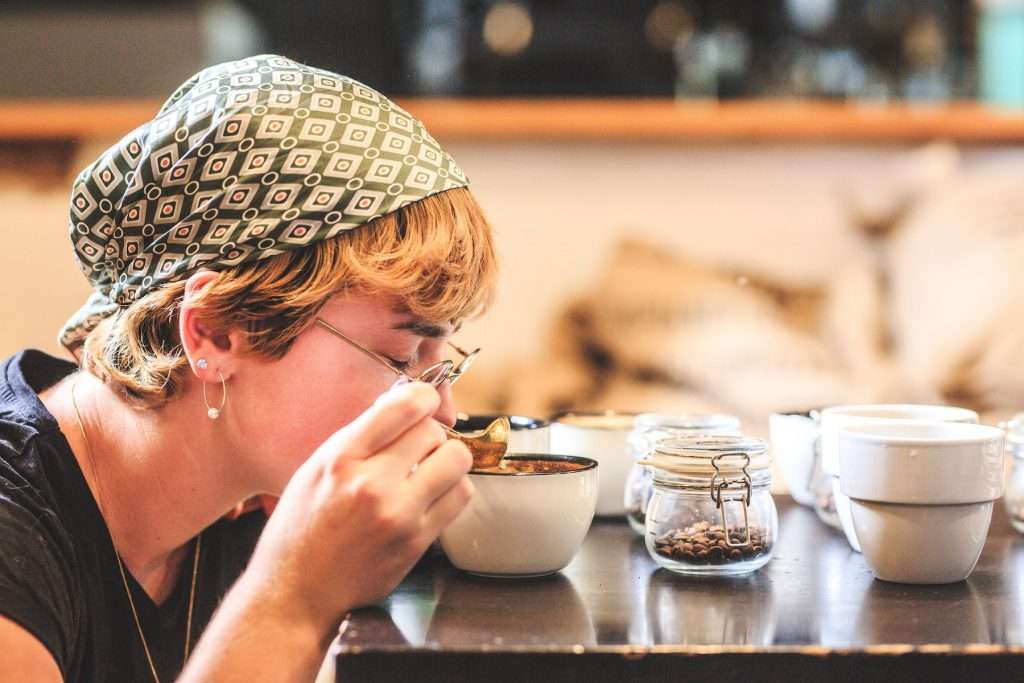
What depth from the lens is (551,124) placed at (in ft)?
7.58

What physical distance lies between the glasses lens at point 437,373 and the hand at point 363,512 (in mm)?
144

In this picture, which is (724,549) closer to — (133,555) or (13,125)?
(133,555)

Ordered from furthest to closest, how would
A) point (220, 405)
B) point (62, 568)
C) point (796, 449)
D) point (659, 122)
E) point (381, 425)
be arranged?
1. point (659, 122)
2. point (796, 449)
3. point (220, 405)
4. point (62, 568)
5. point (381, 425)

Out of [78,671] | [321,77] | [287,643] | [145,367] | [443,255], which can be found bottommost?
[78,671]

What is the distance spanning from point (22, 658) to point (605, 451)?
64 cm

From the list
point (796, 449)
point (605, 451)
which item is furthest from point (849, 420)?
point (605, 451)

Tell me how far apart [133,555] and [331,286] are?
0.40 metres

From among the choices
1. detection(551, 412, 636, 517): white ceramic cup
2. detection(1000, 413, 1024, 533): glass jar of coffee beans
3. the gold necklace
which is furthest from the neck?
detection(1000, 413, 1024, 533): glass jar of coffee beans

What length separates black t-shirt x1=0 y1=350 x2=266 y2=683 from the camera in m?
0.92

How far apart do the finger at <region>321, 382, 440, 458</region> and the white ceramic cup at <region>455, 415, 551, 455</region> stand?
243mm

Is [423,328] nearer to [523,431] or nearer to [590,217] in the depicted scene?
[523,431]

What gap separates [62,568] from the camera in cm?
100

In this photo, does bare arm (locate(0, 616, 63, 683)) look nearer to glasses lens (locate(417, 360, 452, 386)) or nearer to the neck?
the neck

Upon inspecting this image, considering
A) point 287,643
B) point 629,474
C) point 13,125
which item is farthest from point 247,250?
point 13,125
